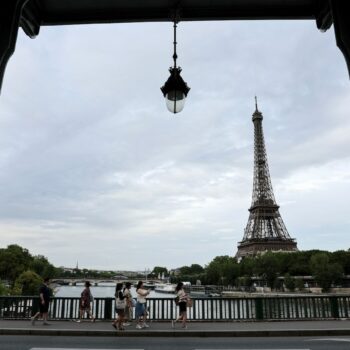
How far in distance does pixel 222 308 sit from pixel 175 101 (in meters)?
10.2

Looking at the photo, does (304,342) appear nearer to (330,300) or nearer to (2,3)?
(330,300)

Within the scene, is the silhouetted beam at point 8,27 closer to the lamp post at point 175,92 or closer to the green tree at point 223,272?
the lamp post at point 175,92

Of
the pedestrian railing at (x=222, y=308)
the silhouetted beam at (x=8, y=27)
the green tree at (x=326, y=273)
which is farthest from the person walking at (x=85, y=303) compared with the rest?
the green tree at (x=326, y=273)

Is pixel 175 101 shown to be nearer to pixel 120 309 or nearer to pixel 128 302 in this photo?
pixel 120 309

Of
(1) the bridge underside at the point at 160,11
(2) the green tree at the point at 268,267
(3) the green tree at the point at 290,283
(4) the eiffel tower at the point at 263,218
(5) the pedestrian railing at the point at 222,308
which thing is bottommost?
(5) the pedestrian railing at the point at 222,308

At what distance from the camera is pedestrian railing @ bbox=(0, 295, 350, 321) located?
47.4ft

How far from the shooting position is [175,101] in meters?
6.23

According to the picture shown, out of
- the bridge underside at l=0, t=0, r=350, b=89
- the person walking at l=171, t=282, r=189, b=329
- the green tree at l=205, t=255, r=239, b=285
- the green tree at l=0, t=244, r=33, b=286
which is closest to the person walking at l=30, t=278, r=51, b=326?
the person walking at l=171, t=282, r=189, b=329

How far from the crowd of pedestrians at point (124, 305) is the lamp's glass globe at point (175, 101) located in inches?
313

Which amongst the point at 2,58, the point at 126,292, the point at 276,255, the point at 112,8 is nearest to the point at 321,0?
the point at 112,8

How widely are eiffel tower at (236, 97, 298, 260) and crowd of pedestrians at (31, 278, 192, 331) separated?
287 feet

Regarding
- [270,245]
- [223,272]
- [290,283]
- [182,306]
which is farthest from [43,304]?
[223,272]

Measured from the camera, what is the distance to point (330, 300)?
14617 millimetres

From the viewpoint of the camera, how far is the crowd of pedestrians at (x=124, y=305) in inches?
498
